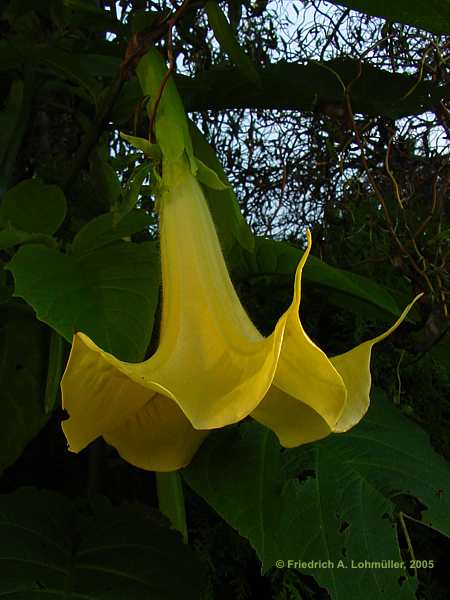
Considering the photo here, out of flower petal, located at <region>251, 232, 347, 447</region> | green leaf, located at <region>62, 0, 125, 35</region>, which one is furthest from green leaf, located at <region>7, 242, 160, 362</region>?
green leaf, located at <region>62, 0, 125, 35</region>

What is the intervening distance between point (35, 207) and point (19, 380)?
140 millimetres

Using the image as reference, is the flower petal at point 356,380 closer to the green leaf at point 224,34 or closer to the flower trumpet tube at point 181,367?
the flower trumpet tube at point 181,367

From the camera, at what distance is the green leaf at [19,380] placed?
0.52 m

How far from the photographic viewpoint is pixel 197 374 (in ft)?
1.02

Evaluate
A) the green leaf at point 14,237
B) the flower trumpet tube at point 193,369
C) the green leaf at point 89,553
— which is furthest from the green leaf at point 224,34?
the green leaf at point 89,553

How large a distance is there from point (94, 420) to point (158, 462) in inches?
3.3

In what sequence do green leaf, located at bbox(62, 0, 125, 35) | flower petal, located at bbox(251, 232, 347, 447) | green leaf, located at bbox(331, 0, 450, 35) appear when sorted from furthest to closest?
green leaf, located at bbox(62, 0, 125, 35) → green leaf, located at bbox(331, 0, 450, 35) → flower petal, located at bbox(251, 232, 347, 447)

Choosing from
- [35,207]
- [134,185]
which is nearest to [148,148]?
[134,185]

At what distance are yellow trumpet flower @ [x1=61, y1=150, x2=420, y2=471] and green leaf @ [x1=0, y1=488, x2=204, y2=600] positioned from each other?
162 mm

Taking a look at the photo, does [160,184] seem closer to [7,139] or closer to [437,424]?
[7,139]

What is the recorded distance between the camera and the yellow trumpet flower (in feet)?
0.89

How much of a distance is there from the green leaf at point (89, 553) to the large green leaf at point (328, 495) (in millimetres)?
109

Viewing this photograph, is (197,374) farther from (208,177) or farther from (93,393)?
(208,177)

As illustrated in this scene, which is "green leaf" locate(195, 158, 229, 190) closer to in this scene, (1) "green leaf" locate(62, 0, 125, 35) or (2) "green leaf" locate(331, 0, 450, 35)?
(2) "green leaf" locate(331, 0, 450, 35)
